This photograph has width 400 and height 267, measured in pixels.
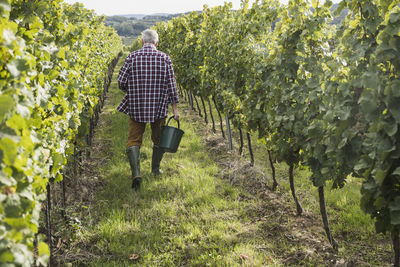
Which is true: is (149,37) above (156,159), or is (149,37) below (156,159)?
above

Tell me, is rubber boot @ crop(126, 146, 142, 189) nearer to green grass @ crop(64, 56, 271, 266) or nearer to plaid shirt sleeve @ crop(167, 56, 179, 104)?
green grass @ crop(64, 56, 271, 266)

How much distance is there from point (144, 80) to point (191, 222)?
201cm

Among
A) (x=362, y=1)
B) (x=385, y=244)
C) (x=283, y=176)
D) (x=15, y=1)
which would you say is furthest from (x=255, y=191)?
(x=15, y=1)

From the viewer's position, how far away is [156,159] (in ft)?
16.6

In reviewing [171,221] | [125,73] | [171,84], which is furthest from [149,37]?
[171,221]

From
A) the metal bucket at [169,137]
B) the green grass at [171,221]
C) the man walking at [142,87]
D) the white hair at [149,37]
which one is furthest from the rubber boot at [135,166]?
the white hair at [149,37]

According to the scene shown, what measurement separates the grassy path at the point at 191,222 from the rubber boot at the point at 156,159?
14cm

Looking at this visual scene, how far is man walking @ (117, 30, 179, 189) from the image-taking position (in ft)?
15.3

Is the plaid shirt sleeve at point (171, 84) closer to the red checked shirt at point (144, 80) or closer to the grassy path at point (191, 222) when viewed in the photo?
the red checked shirt at point (144, 80)

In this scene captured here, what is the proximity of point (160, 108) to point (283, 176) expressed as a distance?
2.20 m

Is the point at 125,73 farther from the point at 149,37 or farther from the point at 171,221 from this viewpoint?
the point at 171,221

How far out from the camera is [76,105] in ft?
12.2

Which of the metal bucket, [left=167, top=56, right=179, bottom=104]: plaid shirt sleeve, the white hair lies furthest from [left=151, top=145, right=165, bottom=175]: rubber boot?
the white hair

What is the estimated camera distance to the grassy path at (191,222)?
3186 mm
